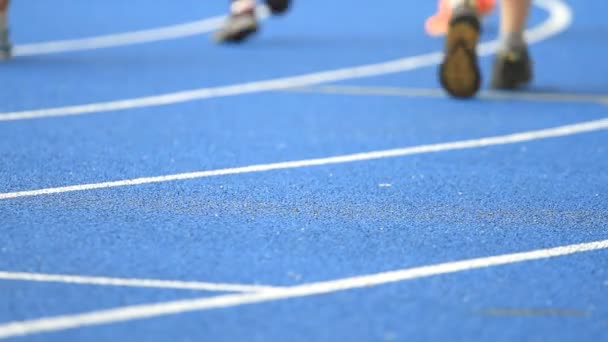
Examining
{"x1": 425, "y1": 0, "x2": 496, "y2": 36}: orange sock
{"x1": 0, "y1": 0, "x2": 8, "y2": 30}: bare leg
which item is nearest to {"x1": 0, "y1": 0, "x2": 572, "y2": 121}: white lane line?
{"x1": 425, "y1": 0, "x2": 496, "y2": 36}: orange sock

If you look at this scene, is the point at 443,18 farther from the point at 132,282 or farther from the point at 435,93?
the point at 132,282

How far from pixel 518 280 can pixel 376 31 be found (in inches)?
235

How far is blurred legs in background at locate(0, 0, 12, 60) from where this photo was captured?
8.24 metres

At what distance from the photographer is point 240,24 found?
9.16m

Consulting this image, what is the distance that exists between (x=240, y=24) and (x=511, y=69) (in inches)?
88.5

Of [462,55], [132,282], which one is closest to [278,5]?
[462,55]

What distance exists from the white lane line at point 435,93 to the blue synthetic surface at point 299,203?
0.40 ft

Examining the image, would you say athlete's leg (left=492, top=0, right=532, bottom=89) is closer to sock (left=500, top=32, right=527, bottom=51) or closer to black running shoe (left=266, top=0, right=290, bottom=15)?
sock (left=500, top=32, right=527, bottom=51)

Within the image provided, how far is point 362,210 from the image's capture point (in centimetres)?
492

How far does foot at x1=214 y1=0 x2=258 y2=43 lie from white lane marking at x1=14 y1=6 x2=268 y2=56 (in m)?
0.55

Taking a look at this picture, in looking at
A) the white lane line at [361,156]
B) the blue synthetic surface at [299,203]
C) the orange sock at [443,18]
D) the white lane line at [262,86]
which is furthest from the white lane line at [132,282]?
the orange sock at [443,18]

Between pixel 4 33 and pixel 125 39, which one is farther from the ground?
pixel 4 33

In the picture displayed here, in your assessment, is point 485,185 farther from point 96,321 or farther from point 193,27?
point 193,27

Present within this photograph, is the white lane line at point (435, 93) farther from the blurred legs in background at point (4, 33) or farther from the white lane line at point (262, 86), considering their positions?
the blurred legs in background at point (4, 33)
